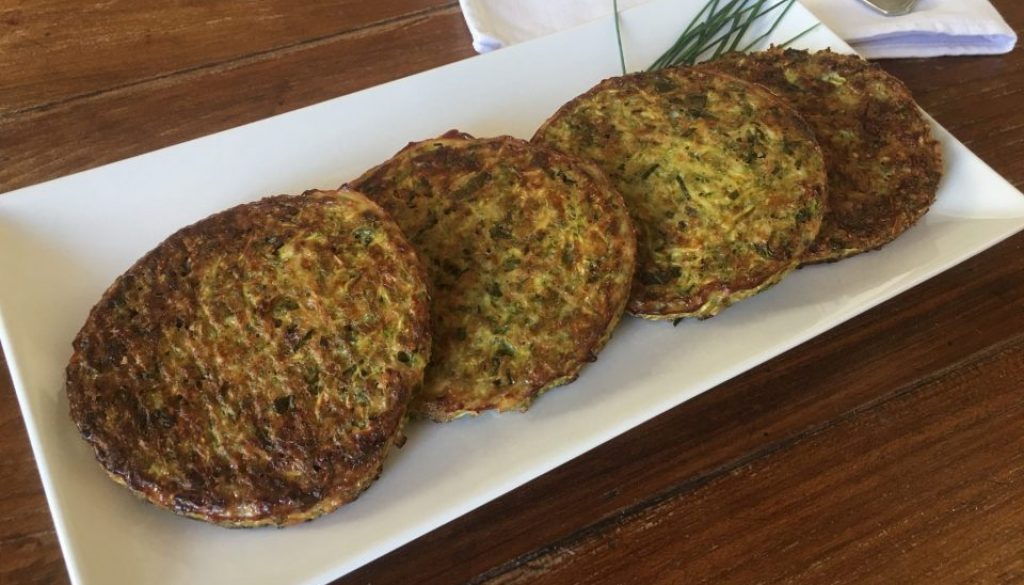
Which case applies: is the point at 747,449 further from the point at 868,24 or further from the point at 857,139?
the point at 868,24

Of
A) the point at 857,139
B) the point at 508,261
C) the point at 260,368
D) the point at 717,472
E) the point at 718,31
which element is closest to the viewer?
the point at 260,368

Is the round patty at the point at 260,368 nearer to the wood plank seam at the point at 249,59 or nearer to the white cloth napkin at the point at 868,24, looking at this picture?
the wood plank seam at the point at 249,59

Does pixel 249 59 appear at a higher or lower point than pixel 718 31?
higher

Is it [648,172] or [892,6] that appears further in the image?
[892,6]

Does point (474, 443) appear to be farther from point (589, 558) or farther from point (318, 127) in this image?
point (318, 127)

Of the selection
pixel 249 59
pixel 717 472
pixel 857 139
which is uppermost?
Result: pixel 249 59

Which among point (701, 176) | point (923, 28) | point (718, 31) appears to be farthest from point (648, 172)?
point (923, 28)

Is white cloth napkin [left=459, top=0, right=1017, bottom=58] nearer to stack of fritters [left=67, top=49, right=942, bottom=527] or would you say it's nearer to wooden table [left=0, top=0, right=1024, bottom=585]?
wooden table [left=0, top=0, right=1024, bottom=585]
